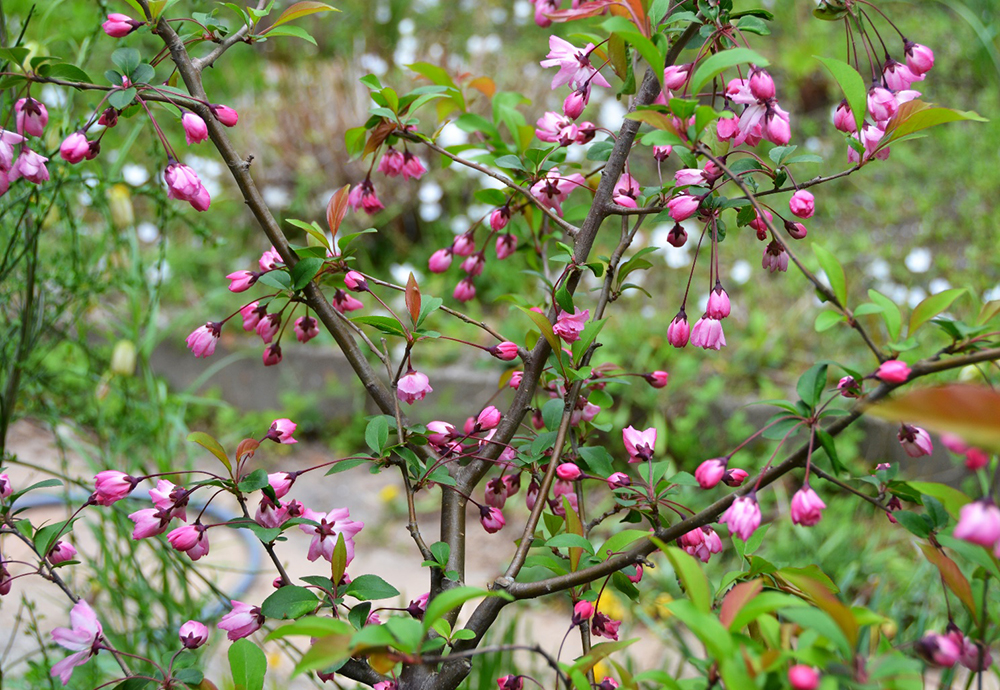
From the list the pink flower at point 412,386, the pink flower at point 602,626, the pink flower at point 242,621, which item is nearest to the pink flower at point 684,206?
the pink flower at point 412,386

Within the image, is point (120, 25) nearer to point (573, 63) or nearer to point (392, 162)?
point (392, 162)

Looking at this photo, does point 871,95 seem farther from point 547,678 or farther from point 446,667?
point 547,678

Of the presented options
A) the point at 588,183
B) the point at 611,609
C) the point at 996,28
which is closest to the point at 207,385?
the point at 611,609

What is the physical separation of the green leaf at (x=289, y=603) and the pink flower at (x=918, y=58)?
0.75m

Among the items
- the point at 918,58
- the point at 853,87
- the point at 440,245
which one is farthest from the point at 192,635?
the point at 440,245

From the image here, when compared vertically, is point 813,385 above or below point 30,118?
below

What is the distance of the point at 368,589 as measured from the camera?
0.62 metres

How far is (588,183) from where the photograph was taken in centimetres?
85

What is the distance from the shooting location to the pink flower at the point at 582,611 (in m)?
0.65

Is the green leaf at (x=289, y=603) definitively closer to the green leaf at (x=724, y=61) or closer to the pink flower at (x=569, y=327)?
the pink flower at (x=569, y=327)

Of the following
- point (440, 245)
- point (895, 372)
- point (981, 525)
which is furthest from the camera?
point (440, 245)

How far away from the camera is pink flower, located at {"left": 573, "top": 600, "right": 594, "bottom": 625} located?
0.65m

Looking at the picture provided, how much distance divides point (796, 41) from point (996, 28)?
0.82m

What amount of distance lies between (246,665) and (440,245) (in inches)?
97.9
